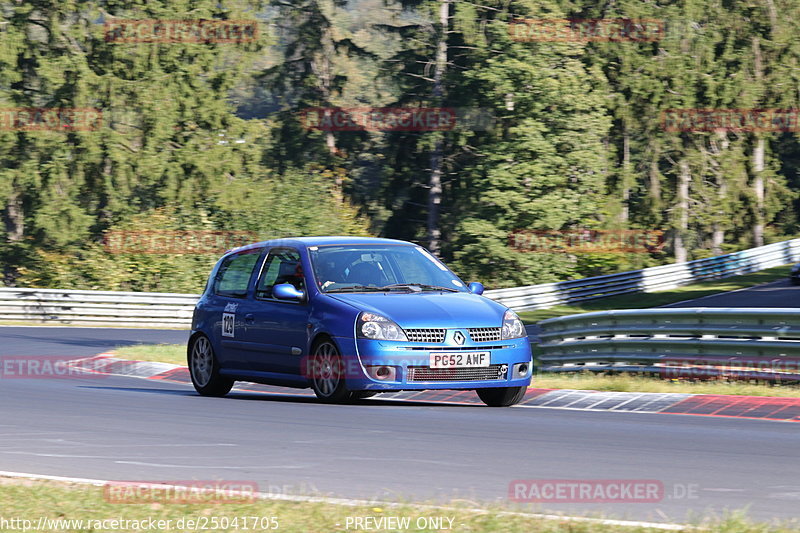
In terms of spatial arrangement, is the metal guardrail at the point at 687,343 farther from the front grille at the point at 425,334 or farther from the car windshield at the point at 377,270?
the front grille at the point at 425,334

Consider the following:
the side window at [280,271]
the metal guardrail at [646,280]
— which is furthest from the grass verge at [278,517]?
the metal guardrail at [646,280]

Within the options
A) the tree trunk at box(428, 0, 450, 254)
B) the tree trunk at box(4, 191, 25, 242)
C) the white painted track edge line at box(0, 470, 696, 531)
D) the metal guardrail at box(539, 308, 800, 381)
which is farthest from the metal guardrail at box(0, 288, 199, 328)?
the white painted track edge line at box(0, 470, 696, 531)

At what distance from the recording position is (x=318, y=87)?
202 feet

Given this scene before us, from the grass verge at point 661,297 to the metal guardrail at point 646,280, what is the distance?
26cm

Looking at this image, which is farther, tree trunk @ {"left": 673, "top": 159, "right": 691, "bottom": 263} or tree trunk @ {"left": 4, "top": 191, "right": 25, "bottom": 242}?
tree trunk @ {"left": 673, "top": 159, "right": 691, "bottom": 263}

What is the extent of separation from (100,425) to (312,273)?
2.82 m

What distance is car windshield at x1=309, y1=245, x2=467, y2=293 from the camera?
41.8 ft

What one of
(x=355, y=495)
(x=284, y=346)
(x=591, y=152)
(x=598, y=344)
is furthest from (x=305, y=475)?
(x=591, y=152)

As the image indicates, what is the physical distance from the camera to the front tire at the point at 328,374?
39.4 ft

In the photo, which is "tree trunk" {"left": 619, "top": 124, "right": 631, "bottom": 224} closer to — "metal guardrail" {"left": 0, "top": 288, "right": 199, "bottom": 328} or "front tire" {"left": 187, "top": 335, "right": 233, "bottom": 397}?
"metal guardrail" {"left": 0, "top": 288, "right": 199, "bottom": 328}

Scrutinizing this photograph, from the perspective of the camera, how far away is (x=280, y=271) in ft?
43.8

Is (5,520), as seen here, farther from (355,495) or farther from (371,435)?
(371,435)

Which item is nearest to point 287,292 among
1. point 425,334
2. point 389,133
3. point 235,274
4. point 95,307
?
point 425,334

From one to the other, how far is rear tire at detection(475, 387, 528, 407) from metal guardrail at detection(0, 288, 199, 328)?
909 inches
